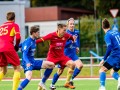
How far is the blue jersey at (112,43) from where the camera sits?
15.2 m

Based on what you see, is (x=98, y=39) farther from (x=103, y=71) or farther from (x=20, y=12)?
(x=103, y=71)

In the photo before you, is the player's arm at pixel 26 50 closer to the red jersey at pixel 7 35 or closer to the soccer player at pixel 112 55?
the red jersey at pixel 7 35

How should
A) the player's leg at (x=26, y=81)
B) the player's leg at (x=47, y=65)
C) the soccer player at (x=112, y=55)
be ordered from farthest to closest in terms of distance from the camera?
the player's leg at (x=47, y=65)
the soccer player at (x=112, y=55)
the player's leg at (x=26, y=81)

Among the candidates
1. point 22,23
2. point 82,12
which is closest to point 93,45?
point 22,23

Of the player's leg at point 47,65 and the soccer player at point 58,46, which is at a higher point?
the soccer player at point 58,46

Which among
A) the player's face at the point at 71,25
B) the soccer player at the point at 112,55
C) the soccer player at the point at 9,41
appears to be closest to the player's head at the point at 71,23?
the player's face at the point at 71,25

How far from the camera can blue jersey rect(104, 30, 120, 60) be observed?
15.2 meters

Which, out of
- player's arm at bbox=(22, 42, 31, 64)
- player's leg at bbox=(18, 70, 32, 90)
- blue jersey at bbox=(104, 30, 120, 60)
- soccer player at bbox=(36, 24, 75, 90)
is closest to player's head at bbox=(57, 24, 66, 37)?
soccer player at bbox=(36, 24, 75, 90)

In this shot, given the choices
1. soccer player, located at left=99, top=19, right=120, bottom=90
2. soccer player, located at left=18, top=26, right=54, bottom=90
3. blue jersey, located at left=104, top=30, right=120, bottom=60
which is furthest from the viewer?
soccer player, located at left=99, top=19, right=120, bottom=90

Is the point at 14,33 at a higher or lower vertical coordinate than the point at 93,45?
higher

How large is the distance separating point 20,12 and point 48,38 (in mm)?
20357

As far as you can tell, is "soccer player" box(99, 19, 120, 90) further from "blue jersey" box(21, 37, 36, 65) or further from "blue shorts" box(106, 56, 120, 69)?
"blue jersey" box(21, 37, 36, 65)

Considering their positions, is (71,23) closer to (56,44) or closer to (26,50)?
(56,44)

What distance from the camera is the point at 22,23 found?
120 feet
